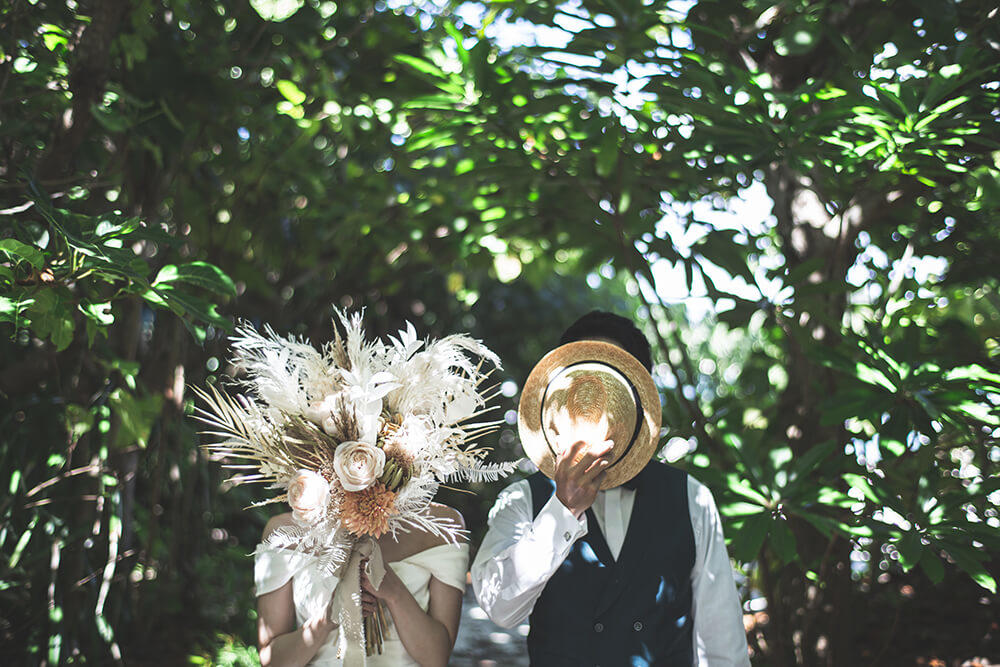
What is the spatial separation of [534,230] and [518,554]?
6.38 ft

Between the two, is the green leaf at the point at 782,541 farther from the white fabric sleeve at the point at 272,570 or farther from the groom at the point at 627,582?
the white fabric sleeve at the point at 272,570

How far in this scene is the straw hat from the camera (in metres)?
1.70

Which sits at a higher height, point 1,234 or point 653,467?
point 1,234

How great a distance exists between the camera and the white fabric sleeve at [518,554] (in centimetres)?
160

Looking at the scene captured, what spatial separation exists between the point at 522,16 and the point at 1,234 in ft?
5.75

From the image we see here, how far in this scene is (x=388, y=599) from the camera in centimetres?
167

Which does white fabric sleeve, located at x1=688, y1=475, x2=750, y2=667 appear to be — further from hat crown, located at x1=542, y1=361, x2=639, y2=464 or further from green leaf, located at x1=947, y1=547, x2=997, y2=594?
green leaf, located at x1=947, y1=547, x2=997, y2=594

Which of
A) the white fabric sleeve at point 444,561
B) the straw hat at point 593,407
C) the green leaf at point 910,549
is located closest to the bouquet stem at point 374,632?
the white fabric sleeve at point 444,561

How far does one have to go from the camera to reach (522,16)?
2627mm

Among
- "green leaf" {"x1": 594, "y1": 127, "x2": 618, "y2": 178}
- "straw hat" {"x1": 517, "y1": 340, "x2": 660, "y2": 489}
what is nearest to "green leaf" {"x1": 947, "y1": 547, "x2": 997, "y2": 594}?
"straw hat" {"x1": 517, "y1": 340, "x2": 660, "y2": 489}

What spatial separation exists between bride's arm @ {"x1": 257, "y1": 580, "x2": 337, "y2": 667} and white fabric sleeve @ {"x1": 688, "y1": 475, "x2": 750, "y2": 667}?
0.85 meters

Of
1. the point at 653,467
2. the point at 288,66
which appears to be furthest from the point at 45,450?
the point at 653,467

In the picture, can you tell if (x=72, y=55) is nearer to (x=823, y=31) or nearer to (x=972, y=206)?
(x=823, y=31)

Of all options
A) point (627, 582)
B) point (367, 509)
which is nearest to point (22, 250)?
point (367, 509)
